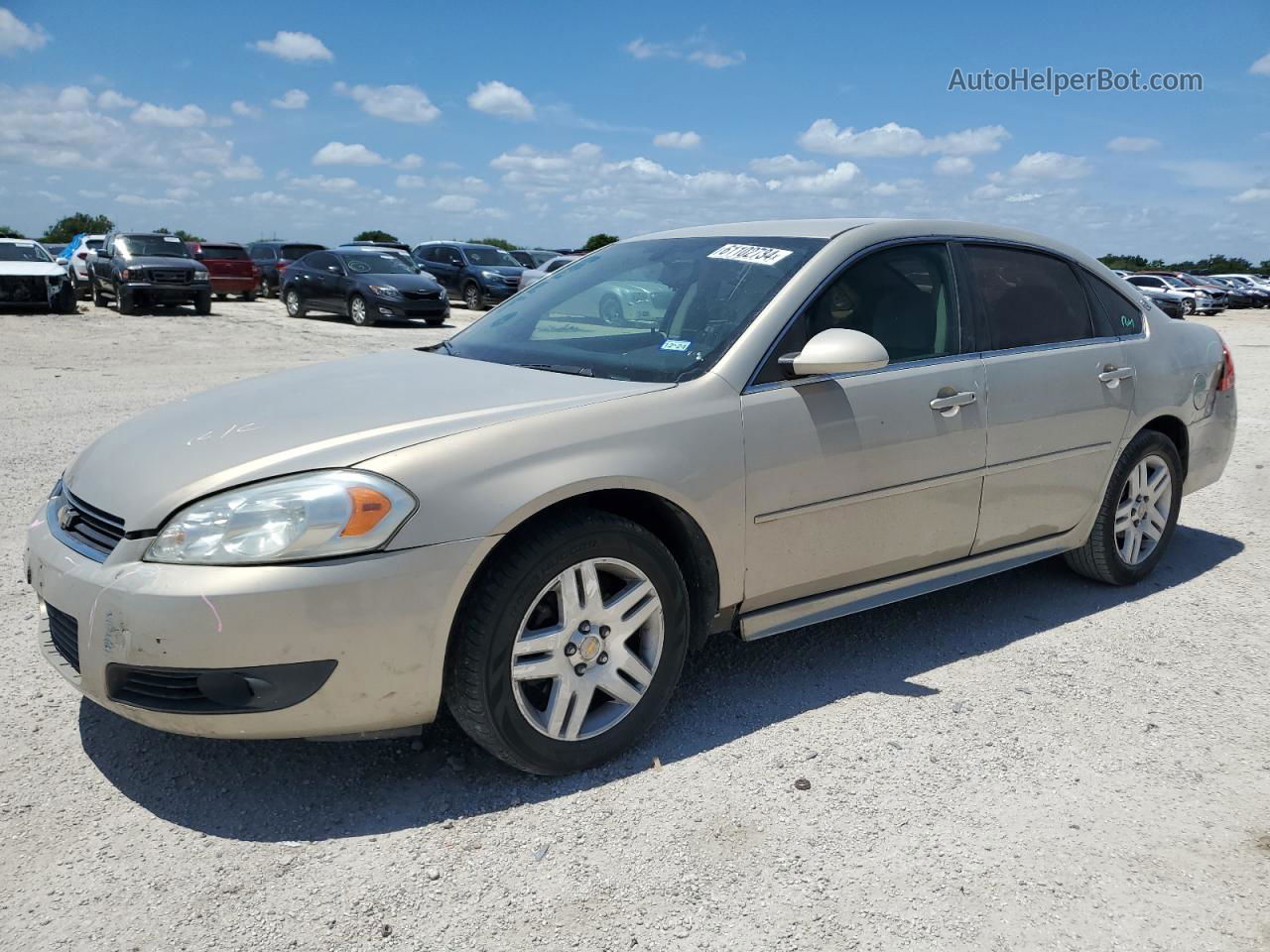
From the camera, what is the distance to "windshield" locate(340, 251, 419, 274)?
69.4 ft

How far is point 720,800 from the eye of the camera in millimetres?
2939

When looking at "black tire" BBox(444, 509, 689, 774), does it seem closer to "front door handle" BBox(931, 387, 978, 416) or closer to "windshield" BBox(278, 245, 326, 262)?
"front door handle" BBox(931, 387, 978, 416)

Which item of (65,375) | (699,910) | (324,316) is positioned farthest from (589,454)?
(324,316)

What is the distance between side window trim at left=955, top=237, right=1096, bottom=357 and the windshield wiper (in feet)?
5.16

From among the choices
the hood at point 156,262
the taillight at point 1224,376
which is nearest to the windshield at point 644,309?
the taillight at point 1224,376

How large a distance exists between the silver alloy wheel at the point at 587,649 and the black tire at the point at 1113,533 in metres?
2.45

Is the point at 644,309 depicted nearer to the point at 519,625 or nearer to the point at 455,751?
the point at 519,625

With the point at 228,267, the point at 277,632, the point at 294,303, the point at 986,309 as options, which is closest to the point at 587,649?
the point at 277,632

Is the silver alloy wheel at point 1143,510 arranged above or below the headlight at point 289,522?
below

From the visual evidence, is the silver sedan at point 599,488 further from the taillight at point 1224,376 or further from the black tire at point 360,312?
the black tire at point 360,312

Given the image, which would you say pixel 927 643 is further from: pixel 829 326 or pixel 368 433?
pixel 368 433

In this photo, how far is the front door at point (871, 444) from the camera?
3359 millimetres

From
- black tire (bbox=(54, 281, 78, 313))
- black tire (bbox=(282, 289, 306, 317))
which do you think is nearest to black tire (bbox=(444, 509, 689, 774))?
black tire (bbox=(282, 289, 306, 317))

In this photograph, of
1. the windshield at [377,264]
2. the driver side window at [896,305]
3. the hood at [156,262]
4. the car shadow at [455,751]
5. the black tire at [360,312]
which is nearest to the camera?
the car shadow at [455,751]
